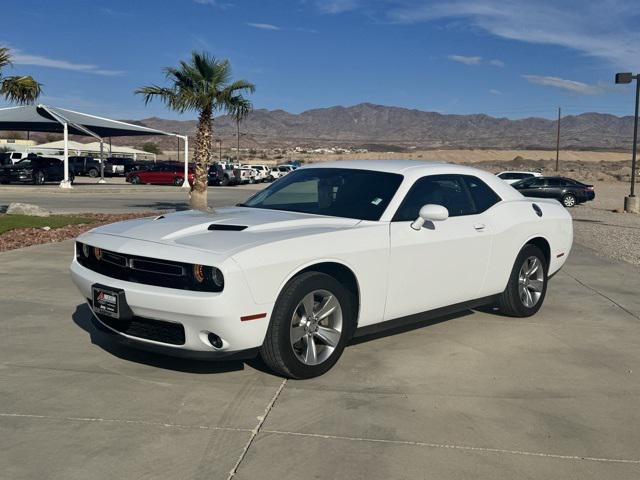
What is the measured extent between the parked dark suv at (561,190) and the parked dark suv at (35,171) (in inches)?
1012

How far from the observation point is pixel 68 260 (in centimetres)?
1012

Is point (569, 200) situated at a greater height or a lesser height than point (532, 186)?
lesser

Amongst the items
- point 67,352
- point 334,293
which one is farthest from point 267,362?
point 67,352

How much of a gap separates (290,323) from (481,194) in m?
2.80

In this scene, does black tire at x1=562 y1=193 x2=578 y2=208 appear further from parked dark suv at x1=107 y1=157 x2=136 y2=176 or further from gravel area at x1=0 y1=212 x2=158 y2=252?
parked dark suv at x1=107 y1=157 x2=136 y2=176

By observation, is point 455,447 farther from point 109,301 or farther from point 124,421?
point 109,301

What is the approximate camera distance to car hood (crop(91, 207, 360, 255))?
4715 millimetres

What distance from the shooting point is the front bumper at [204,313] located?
4.39m

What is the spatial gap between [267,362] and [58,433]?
1435mm

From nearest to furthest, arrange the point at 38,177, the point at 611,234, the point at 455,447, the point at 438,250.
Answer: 1. the point at 455,447
2. the point at 438,250
3. the point at 611,234
4. the point at 38,177

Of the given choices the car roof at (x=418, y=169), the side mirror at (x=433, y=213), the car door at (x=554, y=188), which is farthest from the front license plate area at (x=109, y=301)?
the car door at (x=554, y=188)

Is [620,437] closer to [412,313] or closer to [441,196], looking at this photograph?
[412,313]

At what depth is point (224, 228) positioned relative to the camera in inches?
202

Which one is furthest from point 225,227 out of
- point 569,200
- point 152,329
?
point 569,200
